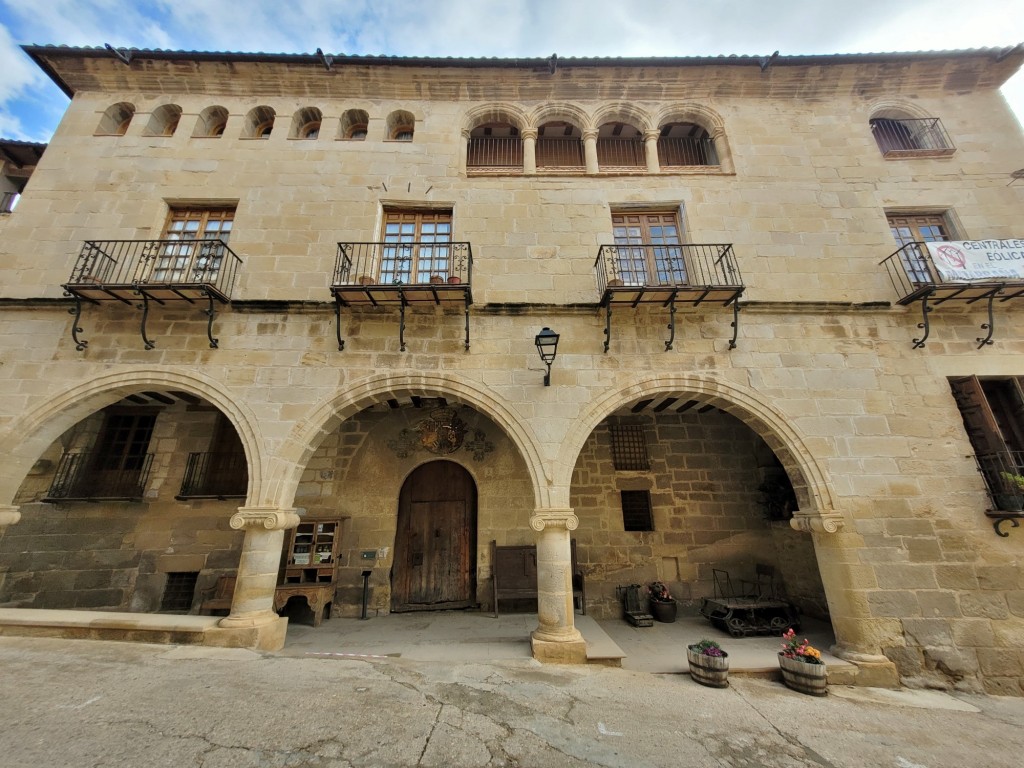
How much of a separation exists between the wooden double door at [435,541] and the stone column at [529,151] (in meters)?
5.97

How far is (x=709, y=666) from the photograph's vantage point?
459 centimetres

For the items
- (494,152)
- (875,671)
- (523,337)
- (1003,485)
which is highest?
(494,152)

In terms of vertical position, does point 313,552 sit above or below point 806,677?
above

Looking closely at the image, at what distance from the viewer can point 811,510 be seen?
18.4 ft

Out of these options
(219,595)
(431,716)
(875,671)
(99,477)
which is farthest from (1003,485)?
(99,477)

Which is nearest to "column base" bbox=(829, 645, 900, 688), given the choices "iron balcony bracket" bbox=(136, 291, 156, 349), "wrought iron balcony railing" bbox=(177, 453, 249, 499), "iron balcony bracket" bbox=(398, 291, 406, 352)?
"iron balcony bracket" bbox=(398, 291, 406, 352)

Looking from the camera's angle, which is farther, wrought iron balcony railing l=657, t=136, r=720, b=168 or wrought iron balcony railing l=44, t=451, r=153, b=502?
wrought iron balcony railing l=657, t=136, r=720, b=168

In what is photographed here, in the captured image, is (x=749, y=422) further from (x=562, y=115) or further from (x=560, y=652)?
(x=562, y=115)

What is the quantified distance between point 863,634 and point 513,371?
572 cm

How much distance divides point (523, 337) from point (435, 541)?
14.7ft

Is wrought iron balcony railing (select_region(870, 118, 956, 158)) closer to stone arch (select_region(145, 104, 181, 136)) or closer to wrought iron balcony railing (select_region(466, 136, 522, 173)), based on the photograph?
wrought iron balcony railing (select_region(466, 136, 522, 173))

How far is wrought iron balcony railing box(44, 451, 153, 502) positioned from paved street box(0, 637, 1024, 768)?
11.0 ft

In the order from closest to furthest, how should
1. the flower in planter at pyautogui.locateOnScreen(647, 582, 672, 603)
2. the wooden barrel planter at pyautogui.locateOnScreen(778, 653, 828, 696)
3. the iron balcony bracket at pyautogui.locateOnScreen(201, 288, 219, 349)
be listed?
the wooden barrel planter at pyautogui.locateOnScreen(778, 653, 828, 696) → the iron balcony bracket at pyautogui.locateOnScreen(201, 288, 219, 349) → the flower in planter at pyautogui.locateOnScreen(647, 582, 672, 603)

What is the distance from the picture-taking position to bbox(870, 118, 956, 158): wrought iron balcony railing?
298 inches
